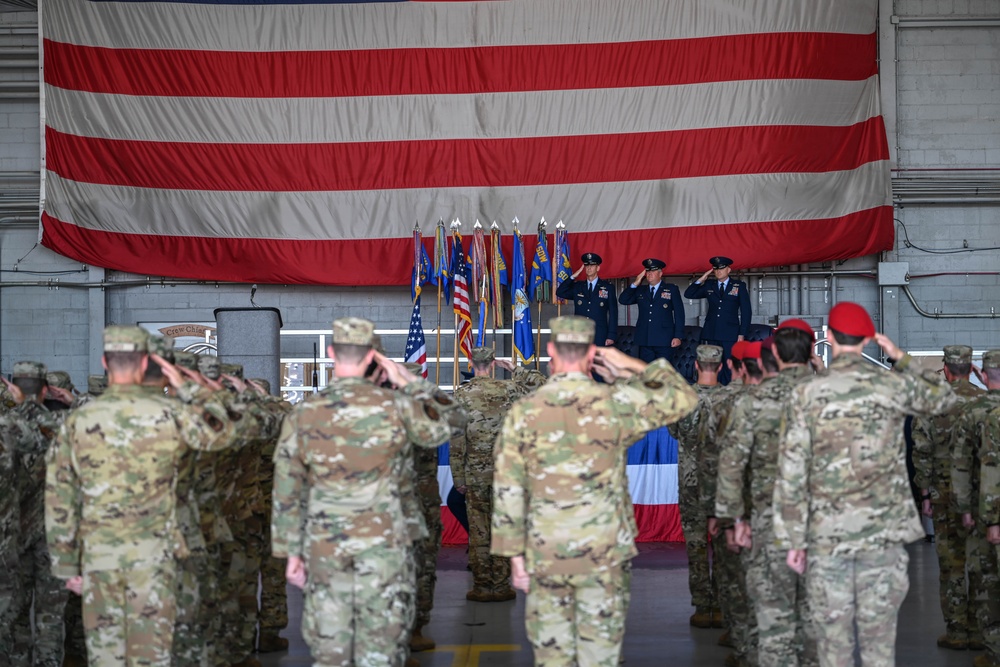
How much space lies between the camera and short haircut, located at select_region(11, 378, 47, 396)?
5271 millimetres

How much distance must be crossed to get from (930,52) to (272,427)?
9906mm

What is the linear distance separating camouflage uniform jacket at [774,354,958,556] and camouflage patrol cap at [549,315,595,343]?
0.80 meters

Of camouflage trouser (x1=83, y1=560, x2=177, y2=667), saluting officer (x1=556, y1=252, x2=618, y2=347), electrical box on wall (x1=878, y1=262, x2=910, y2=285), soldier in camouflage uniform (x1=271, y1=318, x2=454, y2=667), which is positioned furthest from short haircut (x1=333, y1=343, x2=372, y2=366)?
electrical box on wall (x1=878, y1=262, x2=910, y2=285)

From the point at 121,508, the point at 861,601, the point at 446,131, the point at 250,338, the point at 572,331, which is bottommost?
the point at 861,601

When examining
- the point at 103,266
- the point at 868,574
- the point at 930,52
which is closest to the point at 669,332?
the point at 930,52

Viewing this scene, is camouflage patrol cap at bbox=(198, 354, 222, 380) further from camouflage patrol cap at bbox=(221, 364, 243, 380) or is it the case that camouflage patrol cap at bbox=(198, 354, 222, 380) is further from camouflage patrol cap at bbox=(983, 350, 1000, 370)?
camouflage patrol cap at bbox=(983, 350, 1000, 370)

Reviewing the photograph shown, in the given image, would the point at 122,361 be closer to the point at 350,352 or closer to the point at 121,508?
the point at 121,508

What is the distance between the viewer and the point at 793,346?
15.0 feet

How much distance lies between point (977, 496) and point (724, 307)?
5331mm

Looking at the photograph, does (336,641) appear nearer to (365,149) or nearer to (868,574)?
(868,574)

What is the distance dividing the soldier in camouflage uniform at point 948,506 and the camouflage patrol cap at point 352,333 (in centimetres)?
320

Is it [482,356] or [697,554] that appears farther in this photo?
[482,356]

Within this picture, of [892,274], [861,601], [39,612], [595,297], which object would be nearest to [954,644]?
[861,601]

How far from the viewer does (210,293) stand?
12.6 m
